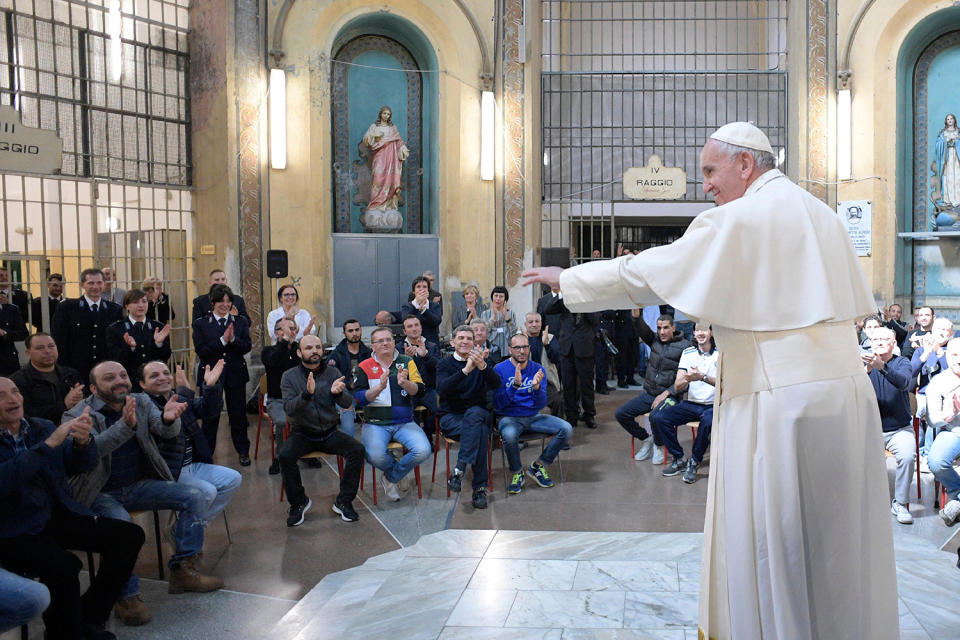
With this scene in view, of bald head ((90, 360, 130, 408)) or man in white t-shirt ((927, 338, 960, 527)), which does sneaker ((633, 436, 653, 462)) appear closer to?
man in white t-shirt ((927, 338, 960, 527))

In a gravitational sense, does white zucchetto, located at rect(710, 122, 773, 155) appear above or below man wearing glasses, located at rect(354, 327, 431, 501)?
above

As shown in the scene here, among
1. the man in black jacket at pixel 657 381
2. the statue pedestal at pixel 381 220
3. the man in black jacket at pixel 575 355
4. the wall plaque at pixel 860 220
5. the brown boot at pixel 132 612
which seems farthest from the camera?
the wall plaque at pixel 860 220

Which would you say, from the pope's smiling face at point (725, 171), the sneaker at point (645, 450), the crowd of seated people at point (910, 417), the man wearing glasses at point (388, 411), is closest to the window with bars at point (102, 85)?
the man wearing glasses at point (388, 411)

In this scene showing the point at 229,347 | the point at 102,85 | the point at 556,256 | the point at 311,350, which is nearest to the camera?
the point at 311,350

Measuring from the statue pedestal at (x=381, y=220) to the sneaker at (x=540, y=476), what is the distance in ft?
19.8

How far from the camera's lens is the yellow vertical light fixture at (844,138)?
13047mm

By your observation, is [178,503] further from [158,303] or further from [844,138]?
[844,138]

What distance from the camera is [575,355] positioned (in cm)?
976

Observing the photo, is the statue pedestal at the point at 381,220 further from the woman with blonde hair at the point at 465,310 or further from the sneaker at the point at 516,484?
the sneaker at the point at 516,484

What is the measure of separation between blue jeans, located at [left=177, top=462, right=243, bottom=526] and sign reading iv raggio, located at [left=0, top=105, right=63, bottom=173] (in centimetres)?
294

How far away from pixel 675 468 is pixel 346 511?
3006mm

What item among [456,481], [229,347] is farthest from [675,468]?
[229,347]

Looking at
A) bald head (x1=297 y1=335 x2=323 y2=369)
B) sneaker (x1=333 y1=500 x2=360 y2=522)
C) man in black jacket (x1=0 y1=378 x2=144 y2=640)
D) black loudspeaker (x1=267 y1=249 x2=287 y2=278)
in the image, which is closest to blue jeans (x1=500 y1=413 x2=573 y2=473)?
sneaker (x1=333 y1=500 x2=360 y2=522)

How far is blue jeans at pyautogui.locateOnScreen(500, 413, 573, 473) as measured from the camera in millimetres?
7410
